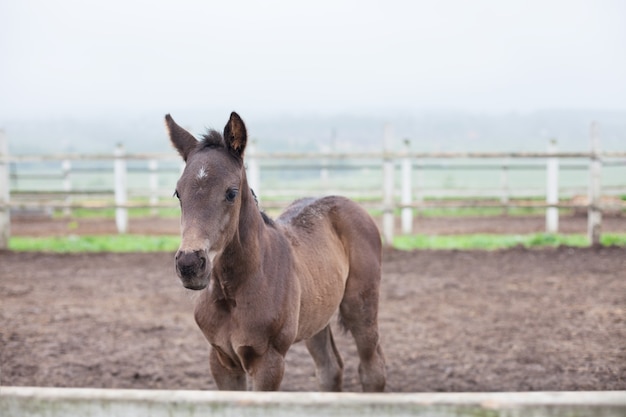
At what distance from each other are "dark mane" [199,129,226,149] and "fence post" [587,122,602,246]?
29.3ft

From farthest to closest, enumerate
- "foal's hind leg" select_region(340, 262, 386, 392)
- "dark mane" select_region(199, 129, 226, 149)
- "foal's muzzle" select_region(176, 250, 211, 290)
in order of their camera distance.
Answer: "foal's hind leg" select_region(340, 262, 386, 392) → "dark mane" select_region(199, 129, 226, 149) → "foal's muzzle" select_region(176, 250, 211, 290)

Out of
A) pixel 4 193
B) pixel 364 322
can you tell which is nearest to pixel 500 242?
pixel 364 322

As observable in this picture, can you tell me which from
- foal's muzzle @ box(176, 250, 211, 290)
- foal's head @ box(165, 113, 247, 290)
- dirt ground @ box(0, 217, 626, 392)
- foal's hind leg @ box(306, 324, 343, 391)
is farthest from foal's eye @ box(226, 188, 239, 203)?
foal's hind leg @ box(306, 324, 343, 391)

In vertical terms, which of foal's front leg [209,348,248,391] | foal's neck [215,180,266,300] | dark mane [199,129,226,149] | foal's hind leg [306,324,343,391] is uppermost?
dark mane [199,129,226,149]

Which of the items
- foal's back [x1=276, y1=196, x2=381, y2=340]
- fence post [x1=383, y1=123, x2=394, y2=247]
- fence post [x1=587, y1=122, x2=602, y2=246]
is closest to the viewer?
foal's back [x1=276, y1=196, x2=381, y2=340]

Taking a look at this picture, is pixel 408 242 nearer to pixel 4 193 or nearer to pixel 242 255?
pixel 4 193

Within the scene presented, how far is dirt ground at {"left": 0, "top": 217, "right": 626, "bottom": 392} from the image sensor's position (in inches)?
199

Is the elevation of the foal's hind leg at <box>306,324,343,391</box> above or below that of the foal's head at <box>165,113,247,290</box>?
below

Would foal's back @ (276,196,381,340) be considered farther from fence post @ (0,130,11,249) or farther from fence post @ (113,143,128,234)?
fence post @ (113,143,128,234)

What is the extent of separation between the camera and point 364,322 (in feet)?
14.4

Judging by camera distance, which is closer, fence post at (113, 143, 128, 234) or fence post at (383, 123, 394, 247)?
fence post at (383, 123, 394, 247)

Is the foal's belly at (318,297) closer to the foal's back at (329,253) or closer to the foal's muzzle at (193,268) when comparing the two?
the foal's back at (329,253)

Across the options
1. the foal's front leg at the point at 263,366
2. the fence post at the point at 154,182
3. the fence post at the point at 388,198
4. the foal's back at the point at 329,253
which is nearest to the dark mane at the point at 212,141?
the foal's back at the point at 329,253

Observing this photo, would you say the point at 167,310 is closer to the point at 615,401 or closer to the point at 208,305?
the point at 208,305
